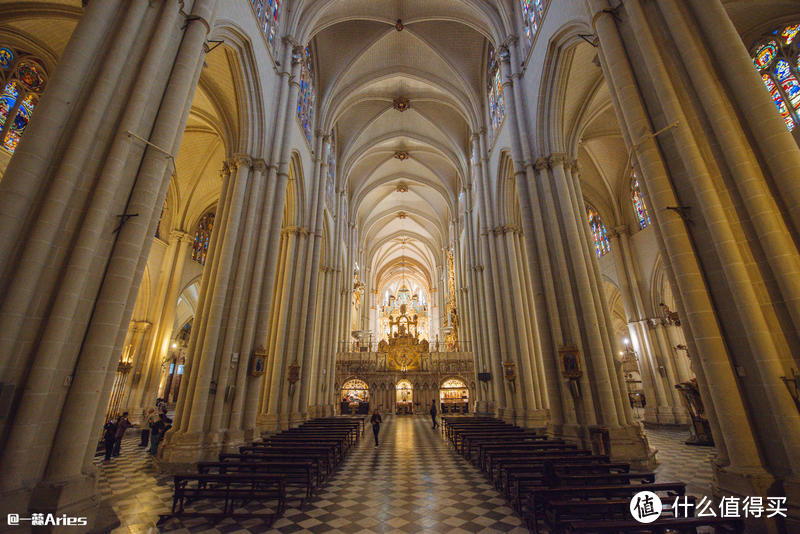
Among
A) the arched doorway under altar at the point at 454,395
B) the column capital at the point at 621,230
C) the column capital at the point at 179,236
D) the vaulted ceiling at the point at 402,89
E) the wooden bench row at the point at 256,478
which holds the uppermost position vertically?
the vaulted ceiling at the point at 402,89

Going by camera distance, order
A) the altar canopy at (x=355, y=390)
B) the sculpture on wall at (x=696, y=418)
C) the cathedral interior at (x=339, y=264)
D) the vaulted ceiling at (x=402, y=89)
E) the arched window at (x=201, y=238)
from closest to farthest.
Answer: the cathedral interior at (x=339, y=264)
the sculpture on wall at (x=696, y=418)
the vaulted ceiling at (x=402, y=89)
the arched window at (x=201, y=238)
the altar canopy at (x=355, y=390)

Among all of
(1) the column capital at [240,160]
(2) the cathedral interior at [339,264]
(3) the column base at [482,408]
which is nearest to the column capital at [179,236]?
(2) the cathedral interior at [339,264]

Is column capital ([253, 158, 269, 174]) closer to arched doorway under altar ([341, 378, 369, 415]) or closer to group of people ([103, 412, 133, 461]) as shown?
group of people ([103, 412, 133, 461])

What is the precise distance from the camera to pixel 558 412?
9.05 metres

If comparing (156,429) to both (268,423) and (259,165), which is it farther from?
(259,165)

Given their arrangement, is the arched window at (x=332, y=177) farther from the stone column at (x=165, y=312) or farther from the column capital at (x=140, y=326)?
the column capital at (x=140, y=326)

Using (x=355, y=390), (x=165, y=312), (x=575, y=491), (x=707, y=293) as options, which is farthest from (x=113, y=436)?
(x=355, y=390)

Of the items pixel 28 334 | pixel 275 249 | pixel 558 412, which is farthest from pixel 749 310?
pixel 275 249

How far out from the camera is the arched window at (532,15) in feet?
35.8

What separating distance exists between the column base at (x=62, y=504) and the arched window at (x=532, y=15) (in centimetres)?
1441

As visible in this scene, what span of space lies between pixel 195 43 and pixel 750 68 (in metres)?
8.64

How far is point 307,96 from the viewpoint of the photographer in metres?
16.4

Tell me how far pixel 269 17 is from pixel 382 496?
1419 cm

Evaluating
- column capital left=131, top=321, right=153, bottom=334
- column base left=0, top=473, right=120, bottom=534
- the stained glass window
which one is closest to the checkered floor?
column base left=0, top=473, right=120, bottom=534
